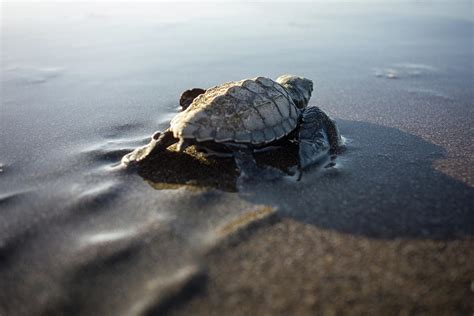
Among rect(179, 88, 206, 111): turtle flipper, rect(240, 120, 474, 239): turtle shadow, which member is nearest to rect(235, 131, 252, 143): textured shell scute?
rect(240, 120, 474, 239): turtle shadow

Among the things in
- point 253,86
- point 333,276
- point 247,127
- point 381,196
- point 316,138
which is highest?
point 253,86

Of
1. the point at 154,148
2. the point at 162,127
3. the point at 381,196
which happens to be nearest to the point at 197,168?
the point at 154,148

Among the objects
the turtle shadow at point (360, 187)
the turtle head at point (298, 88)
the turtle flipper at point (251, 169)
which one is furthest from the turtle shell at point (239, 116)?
the turtle head at point (298, 88)

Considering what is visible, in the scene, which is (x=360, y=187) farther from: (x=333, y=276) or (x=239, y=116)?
(x=239, y=116)

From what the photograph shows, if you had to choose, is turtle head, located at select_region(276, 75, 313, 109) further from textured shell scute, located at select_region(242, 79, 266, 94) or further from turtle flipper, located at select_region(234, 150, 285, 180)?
turtle flipper, located at select_region(234, 150, 285, 180)

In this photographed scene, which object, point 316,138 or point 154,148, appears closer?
point 154,148

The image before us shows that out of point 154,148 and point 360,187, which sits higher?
point 154,148

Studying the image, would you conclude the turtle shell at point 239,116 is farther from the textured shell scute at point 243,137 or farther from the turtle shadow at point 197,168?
the turtle shadow at point 197,168
